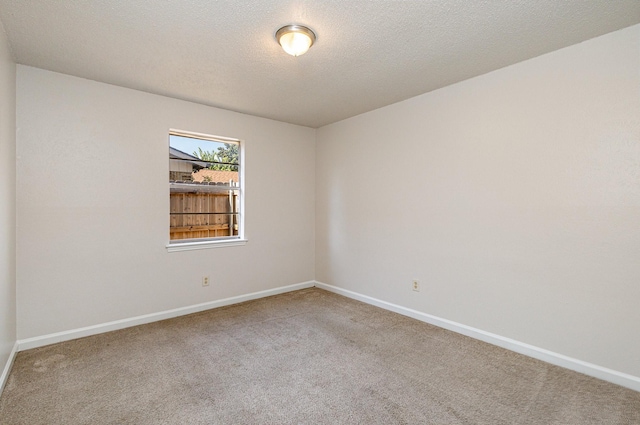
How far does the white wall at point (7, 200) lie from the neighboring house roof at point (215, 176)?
1.66 meters

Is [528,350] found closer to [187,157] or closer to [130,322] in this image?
[130,322]

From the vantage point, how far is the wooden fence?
372cm

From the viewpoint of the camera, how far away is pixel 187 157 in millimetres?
3777

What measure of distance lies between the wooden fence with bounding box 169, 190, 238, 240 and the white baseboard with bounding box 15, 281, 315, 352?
839mm

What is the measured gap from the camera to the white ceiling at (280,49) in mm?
1922

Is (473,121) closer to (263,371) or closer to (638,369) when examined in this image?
(638,369)

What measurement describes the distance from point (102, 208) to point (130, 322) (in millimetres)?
1196

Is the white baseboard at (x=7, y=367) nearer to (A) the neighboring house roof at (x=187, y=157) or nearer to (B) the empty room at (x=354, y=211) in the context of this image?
(B) the empty room at (x=354, y=211)

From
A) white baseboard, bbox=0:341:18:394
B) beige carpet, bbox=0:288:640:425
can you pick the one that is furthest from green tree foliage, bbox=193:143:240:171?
white baseboard, bbox=0:341:18:394

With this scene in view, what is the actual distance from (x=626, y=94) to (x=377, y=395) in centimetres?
267

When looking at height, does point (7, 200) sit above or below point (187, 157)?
below

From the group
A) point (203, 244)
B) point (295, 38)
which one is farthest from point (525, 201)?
point (203, 244)

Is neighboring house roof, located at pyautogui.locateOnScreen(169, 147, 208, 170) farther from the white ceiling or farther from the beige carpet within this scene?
the beige carpet

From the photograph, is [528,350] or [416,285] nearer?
[528,350]
